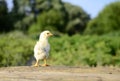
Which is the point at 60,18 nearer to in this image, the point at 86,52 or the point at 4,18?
the point at 4,18

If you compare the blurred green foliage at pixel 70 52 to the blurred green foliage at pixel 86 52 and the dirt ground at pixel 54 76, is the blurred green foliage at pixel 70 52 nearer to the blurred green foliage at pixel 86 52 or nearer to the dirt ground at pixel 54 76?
the blurred green foliage at pixel 86 52

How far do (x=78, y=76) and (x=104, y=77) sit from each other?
38cm

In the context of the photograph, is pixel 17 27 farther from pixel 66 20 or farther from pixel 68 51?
pixel 68 51

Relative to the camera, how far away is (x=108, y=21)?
52438 mm

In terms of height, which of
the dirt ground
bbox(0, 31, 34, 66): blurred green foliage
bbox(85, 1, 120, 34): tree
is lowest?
the dirt ground

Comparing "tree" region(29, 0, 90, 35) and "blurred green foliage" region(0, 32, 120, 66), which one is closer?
"blurred green foliage" region(0, 32, 120, 66)

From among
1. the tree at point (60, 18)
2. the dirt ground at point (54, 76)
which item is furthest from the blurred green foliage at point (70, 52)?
the tree at point (60, 18)

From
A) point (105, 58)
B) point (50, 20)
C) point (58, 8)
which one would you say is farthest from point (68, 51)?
point (58, 8)

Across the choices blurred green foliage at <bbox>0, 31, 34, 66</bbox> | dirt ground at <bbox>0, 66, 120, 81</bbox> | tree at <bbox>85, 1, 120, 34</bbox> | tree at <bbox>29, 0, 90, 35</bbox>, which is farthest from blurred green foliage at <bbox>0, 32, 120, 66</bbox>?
tree at <bbox>85, 1, 120, 34</bbox>

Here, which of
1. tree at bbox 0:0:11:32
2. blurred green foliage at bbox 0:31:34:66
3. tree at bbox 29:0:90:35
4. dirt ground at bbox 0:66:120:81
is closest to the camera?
dirt ground at bbox 0:66:120:81

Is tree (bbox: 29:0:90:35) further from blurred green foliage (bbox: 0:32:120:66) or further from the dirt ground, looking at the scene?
the dirt ground

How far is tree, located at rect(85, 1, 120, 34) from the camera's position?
52344 mm

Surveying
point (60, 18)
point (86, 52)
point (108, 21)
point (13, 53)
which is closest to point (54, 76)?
point (13, 53)

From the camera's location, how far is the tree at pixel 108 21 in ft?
172
